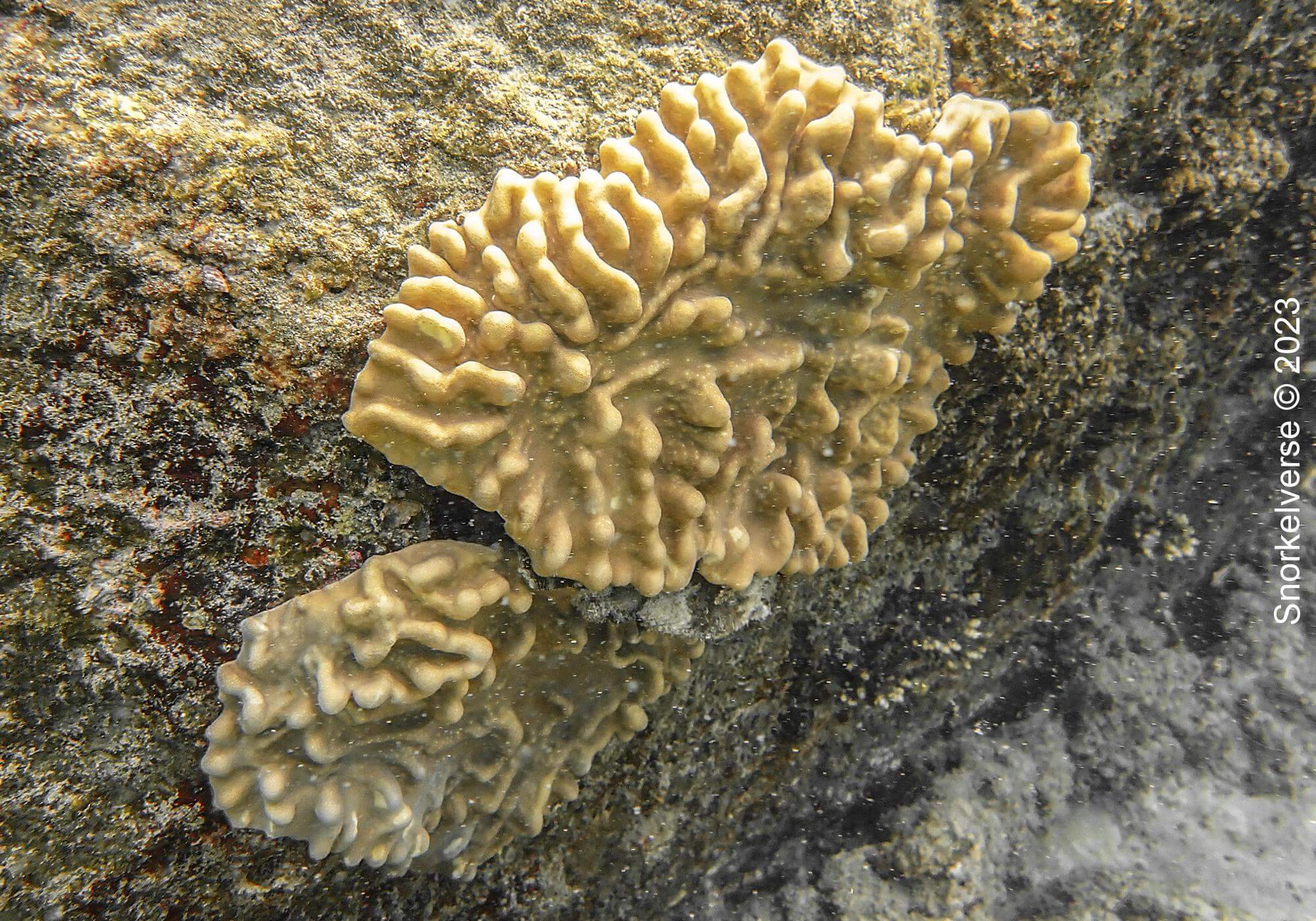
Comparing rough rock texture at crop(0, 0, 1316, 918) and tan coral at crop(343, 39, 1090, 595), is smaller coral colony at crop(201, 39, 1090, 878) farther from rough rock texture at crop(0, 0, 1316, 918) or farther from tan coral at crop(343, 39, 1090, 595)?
rough rock texture at crop(0, 0, 1316, 918)

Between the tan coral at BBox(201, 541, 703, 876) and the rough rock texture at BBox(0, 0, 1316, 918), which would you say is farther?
the tan coral at BBox(201, 541, 703, 876)

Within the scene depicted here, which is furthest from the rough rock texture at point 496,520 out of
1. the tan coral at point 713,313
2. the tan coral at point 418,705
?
the tan coral at point 713,313

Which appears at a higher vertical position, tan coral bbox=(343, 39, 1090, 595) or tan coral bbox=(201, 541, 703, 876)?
tan coral bbox=(343, 39, 1090, 595)

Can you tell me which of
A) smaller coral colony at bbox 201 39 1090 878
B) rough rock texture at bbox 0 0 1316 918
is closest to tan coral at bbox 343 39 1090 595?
smaller coral colony at bbox 201 39 1090 878

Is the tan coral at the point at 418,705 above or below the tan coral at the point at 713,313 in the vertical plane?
below

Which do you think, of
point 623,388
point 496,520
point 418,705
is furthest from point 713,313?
point 418,705

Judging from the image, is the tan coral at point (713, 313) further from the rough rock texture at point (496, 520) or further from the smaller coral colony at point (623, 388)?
the rough rock texture at point (496, 520)

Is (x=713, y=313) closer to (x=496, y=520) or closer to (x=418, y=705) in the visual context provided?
(x=496, y=520)

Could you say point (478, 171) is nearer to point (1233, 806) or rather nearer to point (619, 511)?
point (619, 511)
